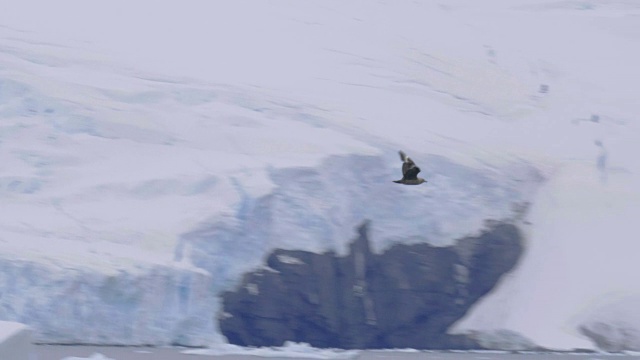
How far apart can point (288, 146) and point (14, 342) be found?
201 cm

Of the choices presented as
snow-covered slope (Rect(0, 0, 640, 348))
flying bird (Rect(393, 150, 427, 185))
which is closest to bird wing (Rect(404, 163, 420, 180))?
flying bird (Rect(393, 150, 427, 185))

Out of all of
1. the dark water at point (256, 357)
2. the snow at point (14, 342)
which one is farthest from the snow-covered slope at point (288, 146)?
Result: the snow at point (14, 342)

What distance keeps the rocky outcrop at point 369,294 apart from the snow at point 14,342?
1654mm

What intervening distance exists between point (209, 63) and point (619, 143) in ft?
6.25

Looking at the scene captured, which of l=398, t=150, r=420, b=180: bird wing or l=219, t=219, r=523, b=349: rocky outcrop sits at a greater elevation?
l=398, t=150, r=420, b=180: bird wing

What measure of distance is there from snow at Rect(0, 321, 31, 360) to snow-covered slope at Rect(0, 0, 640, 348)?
1.59 m

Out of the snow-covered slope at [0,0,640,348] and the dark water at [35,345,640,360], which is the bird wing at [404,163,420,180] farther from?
the dark water at [35,345,640,360]

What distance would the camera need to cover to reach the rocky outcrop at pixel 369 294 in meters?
3.91

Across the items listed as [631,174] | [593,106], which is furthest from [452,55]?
[631,174]

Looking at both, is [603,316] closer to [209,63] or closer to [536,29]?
[536,29]

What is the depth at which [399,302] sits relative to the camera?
3.93 meters

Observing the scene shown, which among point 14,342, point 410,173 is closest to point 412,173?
point 410,173

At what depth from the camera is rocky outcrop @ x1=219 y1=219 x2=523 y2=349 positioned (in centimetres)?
391

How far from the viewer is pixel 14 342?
219 cm
